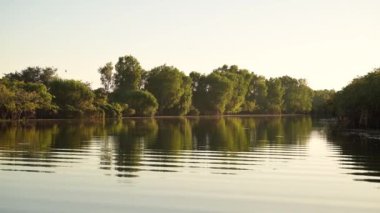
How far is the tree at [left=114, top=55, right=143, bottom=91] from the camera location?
13575 cm

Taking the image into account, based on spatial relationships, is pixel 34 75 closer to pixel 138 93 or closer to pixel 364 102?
pixel 138 93

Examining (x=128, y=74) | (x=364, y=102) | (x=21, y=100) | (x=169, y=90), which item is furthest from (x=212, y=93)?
(x=364, y=102)

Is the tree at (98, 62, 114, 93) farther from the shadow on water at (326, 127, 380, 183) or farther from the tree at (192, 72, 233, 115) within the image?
the shadow on water at (326, 127, 380, 183)

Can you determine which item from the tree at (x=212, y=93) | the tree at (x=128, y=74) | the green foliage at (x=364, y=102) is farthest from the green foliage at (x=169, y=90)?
the green foliage at (x=364, y=102)

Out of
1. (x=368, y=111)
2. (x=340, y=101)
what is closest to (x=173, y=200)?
(x=368, y=111)

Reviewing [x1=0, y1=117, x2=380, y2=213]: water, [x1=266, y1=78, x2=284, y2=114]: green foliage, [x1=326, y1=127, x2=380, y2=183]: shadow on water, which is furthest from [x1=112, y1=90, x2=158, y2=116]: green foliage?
[x1=0, y1=117, x2=380, y2=213]: water

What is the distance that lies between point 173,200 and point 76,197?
2833 mm

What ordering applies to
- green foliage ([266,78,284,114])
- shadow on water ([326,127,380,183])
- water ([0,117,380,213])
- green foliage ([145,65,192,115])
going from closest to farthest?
water ([0,117,380,213])
shadow on water ([326,127,380,183])
green foliage ([145,65,192,115])
green foliage ([266,78,284,114])

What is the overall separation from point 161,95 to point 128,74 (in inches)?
418

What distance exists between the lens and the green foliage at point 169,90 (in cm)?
14000

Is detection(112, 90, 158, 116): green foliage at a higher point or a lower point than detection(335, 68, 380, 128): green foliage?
higher

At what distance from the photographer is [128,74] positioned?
446ft

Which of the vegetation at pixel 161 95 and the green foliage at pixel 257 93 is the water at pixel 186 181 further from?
the green foliage at pixel 257 93

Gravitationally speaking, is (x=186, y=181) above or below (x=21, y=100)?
below
